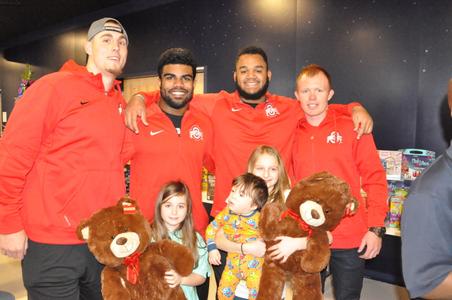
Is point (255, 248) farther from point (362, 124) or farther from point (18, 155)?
point (18, 155)

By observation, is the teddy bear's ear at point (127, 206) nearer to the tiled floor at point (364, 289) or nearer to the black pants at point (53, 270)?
the black pants at point (53, 270)

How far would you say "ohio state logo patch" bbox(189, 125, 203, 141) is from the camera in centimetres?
226

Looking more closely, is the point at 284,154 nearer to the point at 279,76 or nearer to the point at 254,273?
the point at 254,273

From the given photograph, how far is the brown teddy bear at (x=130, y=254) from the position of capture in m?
1.62

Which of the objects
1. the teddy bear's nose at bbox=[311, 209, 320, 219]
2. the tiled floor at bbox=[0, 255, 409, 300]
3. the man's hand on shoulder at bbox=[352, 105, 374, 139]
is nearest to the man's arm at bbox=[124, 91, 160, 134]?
the teddy bear's nose at bbox=[311, 209, 320, 219]

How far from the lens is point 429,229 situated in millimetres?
1051

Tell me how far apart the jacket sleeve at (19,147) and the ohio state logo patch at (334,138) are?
1.48 metres

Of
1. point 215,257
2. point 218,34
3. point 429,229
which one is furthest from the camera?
point 218,34

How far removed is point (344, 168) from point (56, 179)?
1535 mm

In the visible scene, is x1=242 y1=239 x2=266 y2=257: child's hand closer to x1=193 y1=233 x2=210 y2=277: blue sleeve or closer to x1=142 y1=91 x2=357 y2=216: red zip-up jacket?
x1=193 y1=233 x2=210 y2=277: blue sleeve

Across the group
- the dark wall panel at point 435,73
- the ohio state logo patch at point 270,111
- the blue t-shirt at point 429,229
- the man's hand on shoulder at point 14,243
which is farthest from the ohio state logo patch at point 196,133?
the dark wall panel at point 435,73

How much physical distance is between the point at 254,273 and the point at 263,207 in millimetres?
354

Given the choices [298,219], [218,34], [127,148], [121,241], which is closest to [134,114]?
[127,148]

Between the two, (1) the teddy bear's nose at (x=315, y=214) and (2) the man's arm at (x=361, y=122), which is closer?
(1) the teddy bear's nose at (x=315, y=214)
